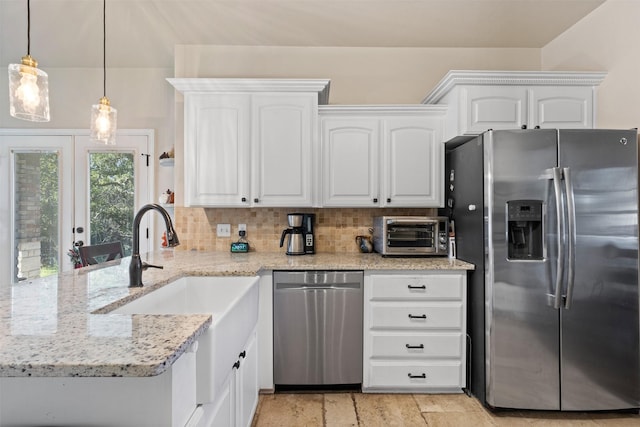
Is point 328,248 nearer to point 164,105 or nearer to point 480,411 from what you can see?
point 480,411

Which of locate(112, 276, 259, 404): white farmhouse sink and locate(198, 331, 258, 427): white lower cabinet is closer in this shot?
locate(112, 276, 259, 404): white farmhouse sink

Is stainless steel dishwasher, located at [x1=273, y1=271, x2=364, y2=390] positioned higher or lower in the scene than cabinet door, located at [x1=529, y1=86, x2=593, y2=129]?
lower

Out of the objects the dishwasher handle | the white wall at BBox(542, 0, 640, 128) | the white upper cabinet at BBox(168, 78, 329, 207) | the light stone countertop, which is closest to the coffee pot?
the white upper cabinet at BBox(168, 78, 329, 207)

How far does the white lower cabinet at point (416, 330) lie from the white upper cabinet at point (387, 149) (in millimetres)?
743

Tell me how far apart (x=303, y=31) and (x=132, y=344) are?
2802mm

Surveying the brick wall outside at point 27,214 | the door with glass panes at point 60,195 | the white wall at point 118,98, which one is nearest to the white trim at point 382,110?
the white wall at point 118,98

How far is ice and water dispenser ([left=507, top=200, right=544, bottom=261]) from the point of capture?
2.09 metres

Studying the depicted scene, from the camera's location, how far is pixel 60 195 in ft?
11.8

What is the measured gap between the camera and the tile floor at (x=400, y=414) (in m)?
2.05

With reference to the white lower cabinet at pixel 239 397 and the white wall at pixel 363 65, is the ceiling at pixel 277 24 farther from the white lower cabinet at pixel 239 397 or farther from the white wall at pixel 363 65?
the white lower cabinet at pixel 239 397

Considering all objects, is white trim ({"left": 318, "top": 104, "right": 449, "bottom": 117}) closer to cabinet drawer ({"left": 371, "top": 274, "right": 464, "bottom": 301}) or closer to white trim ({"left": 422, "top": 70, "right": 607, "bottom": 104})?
white trim ({"left": 422, "top": 70, "right": 607, "bottom": 104})

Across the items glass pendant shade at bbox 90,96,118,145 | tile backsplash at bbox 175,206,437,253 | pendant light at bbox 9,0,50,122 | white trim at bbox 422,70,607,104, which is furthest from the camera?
tile backsplash at bbox 175,206,437,253

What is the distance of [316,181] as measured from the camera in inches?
108

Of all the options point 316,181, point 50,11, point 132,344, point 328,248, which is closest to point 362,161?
point 316,181
